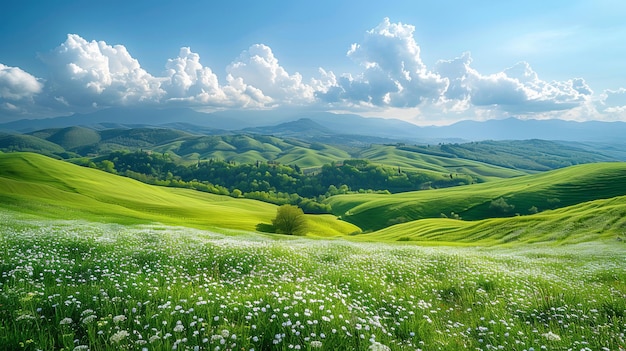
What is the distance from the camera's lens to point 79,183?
90312 mm

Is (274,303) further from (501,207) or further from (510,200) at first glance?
(510,200)

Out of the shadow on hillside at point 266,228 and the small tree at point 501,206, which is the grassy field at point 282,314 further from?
the small tree at point 501,206

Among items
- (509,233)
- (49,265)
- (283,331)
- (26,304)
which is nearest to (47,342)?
(26,304)

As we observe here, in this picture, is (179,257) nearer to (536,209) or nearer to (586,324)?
(586,324)

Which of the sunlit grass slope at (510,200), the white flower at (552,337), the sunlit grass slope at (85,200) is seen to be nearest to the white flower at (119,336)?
the white flower at (552,337)

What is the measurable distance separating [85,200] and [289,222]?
46.3m

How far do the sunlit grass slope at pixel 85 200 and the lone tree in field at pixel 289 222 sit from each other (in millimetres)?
6715

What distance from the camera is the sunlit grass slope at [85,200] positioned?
50.8 metres

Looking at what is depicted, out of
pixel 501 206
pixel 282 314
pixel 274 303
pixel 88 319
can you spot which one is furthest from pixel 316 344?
pixel 501 206

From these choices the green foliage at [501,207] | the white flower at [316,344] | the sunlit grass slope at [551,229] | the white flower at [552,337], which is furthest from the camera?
the green foliage at [501,207]

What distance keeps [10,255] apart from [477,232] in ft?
225

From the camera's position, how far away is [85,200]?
7050 cm

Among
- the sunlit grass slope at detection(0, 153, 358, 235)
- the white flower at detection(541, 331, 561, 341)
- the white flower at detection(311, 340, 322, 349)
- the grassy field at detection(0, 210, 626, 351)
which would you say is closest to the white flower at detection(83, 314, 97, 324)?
the grassy field at detection(0, 210, 626, 351)

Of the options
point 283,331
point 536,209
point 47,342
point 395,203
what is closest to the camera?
point 47,342
